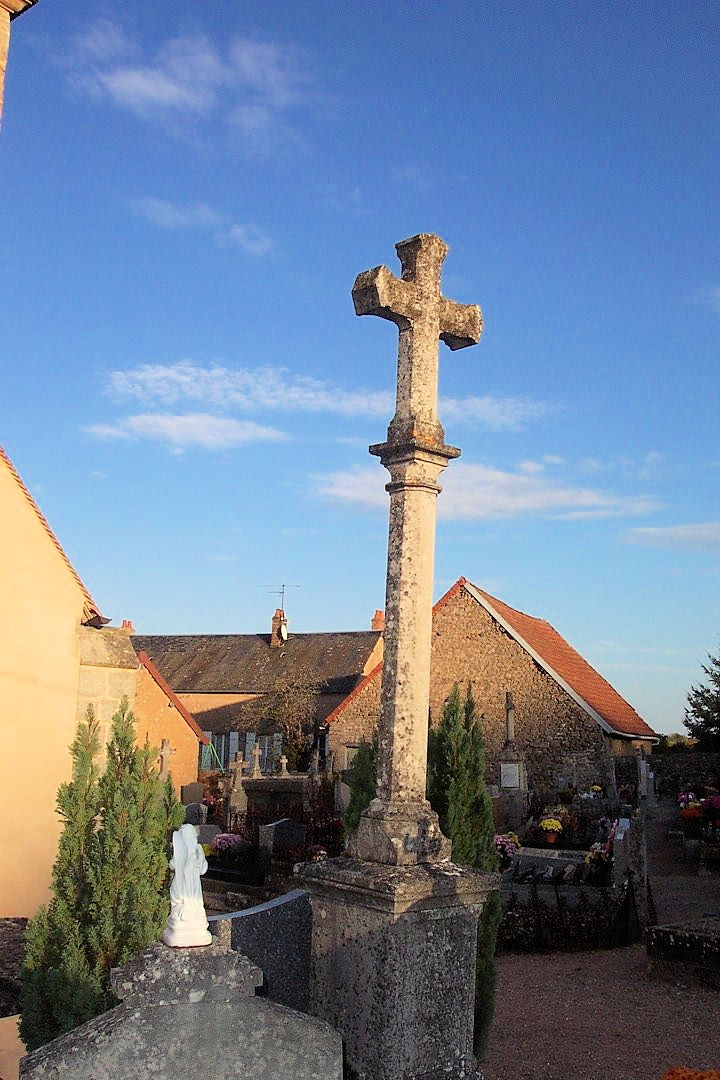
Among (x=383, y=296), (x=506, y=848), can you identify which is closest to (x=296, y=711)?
(x=506, y=848)

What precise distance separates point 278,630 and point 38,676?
29543 mm

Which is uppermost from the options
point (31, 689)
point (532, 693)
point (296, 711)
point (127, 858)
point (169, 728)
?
point (532, 693)

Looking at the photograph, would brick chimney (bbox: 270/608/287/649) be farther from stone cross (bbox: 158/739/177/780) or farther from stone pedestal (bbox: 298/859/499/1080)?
stone pedestal (bbox: 298/859/499/1080)

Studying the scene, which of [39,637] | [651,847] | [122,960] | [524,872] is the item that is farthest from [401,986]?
[651,847]

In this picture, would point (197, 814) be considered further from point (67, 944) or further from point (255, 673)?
point (255, 673)

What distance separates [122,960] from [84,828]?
67 centimetres

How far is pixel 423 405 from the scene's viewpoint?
5.03 metres

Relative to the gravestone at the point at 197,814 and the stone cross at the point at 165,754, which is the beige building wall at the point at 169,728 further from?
the gravestone at the point at 197,814

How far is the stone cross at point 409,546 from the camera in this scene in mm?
4637

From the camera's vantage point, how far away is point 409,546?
4.87m

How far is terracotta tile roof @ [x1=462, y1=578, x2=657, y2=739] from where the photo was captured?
22656mm

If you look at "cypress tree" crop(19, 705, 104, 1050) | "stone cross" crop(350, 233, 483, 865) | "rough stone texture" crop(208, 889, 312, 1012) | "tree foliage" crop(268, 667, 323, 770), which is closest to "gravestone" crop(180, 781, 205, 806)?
"tree foliage" crop(268, 667, 323, 770)

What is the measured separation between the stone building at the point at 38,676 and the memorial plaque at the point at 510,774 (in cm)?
1131

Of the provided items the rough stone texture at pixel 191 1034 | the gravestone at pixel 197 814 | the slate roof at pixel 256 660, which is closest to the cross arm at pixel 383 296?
the rough stone texture at pixel 191 1034
